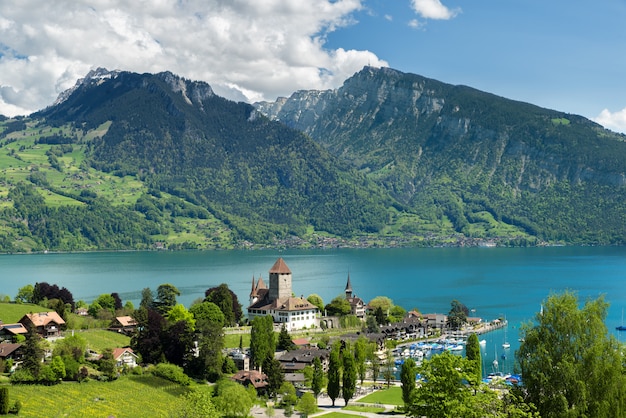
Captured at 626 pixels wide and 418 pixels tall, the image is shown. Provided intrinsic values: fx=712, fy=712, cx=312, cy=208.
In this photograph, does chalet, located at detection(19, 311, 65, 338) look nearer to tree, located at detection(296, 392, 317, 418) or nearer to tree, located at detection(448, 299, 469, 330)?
tree, located at detection(296, 392, 317, 418)

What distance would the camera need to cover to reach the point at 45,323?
7719 centimetres

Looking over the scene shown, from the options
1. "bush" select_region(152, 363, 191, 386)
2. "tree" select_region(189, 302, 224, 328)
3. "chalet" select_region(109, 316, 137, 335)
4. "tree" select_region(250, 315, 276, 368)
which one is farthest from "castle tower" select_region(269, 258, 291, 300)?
"bush" select_region(152, 363, 191, 386)

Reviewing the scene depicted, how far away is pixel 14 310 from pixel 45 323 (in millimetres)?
12206

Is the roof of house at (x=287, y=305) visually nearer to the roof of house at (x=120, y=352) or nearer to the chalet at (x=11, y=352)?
the roof of house at (x=120, y=352)

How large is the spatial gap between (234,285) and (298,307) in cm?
7540

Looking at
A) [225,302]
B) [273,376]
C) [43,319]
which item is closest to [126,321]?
[43,319]

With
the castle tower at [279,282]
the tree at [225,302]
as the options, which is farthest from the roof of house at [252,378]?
the castle tower at [279,282]

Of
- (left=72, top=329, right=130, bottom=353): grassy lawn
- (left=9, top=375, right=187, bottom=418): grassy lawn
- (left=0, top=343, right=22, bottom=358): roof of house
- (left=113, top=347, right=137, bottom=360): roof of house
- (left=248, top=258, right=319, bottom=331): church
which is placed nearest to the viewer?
(left=9, top=375, right=187, bottom=418): grassy lawn

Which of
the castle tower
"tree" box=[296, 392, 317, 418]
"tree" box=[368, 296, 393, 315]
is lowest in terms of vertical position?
"tree" box=[296, 392, 317, 418]

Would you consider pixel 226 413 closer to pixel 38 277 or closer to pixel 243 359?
pixel 243 359

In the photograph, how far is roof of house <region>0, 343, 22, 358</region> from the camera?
62.3 meters

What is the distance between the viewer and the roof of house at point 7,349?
62.3 meters

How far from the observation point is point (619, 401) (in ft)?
105

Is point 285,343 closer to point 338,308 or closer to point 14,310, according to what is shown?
point 338,308
